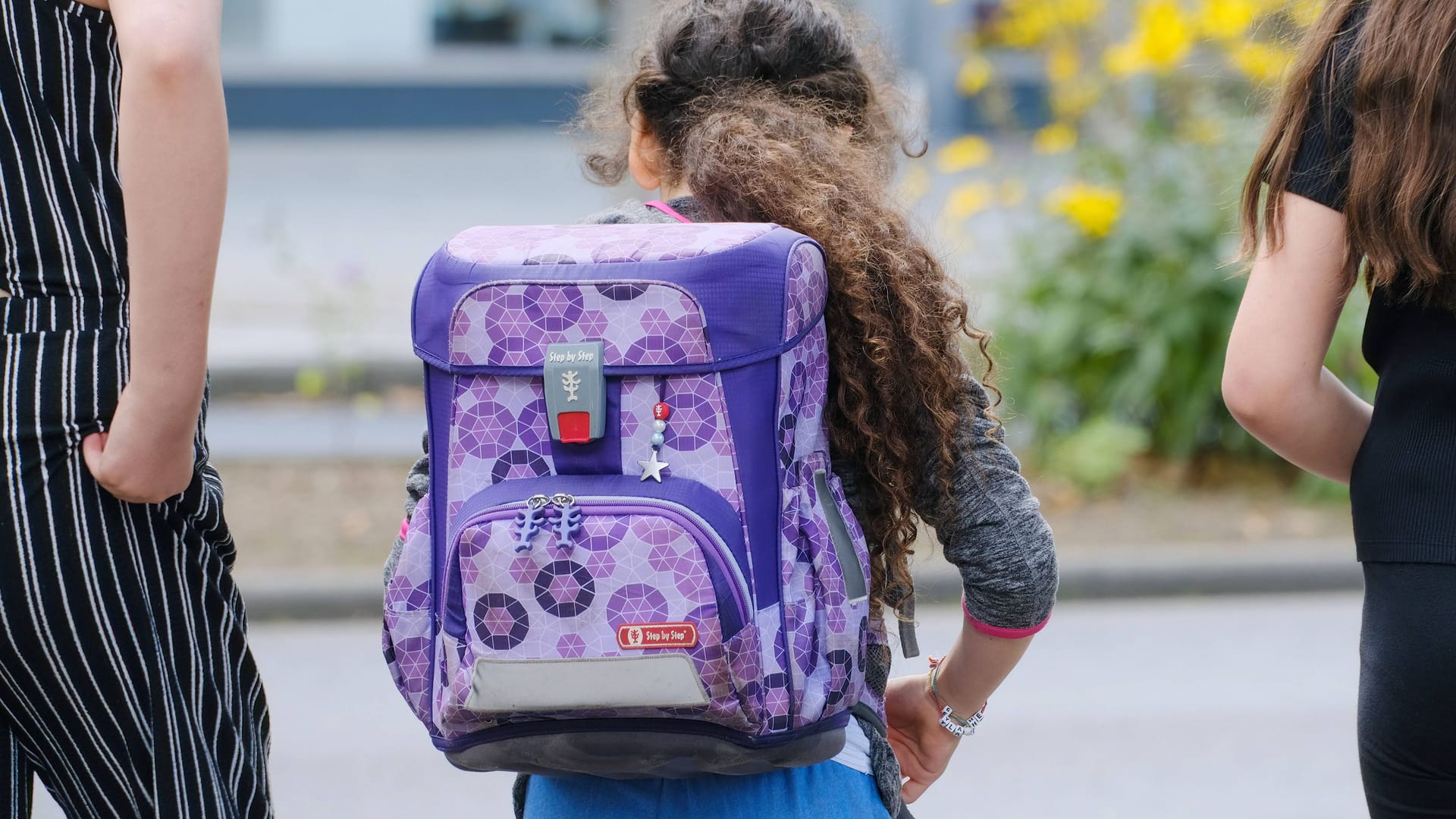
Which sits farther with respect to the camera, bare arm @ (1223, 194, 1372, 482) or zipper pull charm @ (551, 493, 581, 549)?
bare arm @ (1223, 194, 1372, 482)

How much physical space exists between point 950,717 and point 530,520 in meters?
0.72

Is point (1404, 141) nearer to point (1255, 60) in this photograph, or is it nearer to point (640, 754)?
point (640, 754)

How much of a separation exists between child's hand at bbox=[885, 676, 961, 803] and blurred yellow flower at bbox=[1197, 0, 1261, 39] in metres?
5.04

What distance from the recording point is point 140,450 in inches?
59.2

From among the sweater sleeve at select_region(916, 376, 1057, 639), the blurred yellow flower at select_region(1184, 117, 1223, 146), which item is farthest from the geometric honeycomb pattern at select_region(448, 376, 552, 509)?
the blurred yellow flower at select_region(1184, 117, 1223, 146)

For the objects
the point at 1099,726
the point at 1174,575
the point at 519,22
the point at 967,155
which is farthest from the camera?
the point at 519,22

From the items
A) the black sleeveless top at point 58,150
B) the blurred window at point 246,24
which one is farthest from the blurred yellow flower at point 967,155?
the blurred window at point 246,24

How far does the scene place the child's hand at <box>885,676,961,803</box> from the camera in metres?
1.88

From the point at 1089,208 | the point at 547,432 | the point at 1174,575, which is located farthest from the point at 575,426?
the point at 1089,208

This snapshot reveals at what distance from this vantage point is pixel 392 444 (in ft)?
24.1

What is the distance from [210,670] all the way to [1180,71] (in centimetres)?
609

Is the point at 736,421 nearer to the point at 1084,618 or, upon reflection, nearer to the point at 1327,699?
the point at 1327,699

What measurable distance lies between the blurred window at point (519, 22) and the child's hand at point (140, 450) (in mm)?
15418

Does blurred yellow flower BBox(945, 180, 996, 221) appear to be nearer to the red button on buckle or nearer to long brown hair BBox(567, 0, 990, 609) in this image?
long brown hair BBox(567, 0, 990, 609)
